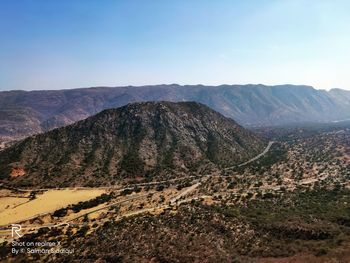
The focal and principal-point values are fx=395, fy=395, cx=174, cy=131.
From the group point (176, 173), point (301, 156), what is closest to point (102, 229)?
point (176, 173)

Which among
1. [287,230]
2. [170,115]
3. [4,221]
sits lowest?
[4,221]

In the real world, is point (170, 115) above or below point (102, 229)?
above

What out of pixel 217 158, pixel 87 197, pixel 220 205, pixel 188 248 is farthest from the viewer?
pixel 217 158

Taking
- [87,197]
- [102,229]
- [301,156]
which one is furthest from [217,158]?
[102,229]

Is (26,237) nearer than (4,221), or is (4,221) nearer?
(26,237)

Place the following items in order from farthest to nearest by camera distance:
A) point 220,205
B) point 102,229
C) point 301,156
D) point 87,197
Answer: point 301,156
point 87,197
point 220,205
point 102,229

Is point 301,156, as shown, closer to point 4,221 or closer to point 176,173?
point 176,173

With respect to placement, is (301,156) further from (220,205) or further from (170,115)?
(220,205)
